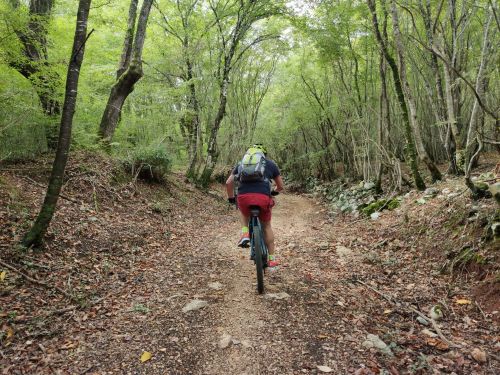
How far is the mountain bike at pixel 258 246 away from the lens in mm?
4254

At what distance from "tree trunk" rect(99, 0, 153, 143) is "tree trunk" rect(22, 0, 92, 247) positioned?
4785 millimetres

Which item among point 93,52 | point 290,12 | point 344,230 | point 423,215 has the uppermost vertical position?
point 290,12

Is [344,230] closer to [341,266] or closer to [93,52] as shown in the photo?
[341,266]

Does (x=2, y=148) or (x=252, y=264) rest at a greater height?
(x=2, y=148)

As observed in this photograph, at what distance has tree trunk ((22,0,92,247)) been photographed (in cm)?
450

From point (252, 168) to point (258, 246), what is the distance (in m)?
1.06

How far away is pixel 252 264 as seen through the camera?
5.70 metres

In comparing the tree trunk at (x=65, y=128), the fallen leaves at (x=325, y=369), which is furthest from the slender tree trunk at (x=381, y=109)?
the fallen leaves at (x=325, y=369)

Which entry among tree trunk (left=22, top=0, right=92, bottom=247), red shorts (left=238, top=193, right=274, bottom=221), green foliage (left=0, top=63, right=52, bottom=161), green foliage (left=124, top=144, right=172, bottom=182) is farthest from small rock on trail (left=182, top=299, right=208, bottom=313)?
green foliage (left=124, top=144, right=172, bottom=182)

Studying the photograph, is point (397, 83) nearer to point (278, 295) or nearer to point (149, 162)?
point (278, 295)

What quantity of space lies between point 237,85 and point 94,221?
1518cm

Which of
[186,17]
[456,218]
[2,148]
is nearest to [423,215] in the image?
[456,218]

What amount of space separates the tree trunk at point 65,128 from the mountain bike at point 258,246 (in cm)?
280

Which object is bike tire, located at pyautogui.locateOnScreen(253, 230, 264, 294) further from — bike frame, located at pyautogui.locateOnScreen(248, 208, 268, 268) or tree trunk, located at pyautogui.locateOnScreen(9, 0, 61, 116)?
tree trunk, located at pyautogui.locateOnScreen(9, 0, 61, 116)
